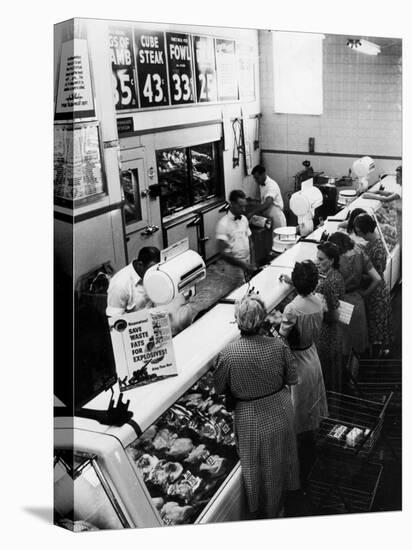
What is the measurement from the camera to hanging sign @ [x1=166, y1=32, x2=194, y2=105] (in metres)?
3.75

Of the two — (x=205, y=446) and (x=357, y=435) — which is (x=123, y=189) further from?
(x=357, y=435)

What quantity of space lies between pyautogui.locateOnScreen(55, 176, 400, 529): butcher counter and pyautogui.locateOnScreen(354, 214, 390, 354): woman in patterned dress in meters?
0.33

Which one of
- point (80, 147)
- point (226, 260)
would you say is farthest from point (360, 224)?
point (80, 147)

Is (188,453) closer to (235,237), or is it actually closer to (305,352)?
(305,352)

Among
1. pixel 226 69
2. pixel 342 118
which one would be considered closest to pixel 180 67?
pixel 226 69

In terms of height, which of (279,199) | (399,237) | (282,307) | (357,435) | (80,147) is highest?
(80,147)

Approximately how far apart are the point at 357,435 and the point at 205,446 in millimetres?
1079

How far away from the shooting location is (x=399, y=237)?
4.70 m

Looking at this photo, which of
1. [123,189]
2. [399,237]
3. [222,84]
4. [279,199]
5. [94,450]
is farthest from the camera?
[399,237]

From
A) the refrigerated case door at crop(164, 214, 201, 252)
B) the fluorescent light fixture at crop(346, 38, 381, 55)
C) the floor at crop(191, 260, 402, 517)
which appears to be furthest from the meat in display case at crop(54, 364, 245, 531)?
the fluorescent light fixture at crop(346, 38, 381, 55)

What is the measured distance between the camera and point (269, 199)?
428 centimetres

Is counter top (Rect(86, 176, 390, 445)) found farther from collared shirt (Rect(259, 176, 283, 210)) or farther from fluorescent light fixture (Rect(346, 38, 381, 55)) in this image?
fluorescent light fixture (Rect(346, 38, 381, 55))

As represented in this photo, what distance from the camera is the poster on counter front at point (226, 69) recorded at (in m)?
3.96

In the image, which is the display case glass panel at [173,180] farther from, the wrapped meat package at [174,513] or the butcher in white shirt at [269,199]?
the wrapped meat package at [174,513]
